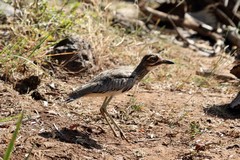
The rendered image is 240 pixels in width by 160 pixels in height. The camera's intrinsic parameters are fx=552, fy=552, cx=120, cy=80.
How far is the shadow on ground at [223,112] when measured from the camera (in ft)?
19.3

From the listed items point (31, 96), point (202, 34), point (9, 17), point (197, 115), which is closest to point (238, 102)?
point (197, 115)

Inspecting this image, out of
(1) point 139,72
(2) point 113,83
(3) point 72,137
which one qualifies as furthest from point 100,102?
(3) point 72,137

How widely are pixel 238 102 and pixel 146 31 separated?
3482 millimetres

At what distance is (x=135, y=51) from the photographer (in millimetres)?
7711

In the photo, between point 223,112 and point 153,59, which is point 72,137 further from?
point 223,112

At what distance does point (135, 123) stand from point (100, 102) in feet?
1.93

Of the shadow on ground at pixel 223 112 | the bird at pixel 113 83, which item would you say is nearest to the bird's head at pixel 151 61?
the bird at pixel 113 83

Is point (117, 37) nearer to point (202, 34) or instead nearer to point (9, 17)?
point (9, 17)

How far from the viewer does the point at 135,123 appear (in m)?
5.55

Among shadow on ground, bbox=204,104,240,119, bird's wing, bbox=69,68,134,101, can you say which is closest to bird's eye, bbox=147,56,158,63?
bird's wing, bbox=69,68,134,101

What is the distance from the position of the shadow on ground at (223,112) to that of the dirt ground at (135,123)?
0.03ft

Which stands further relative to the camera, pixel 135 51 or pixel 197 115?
pixel 135 51

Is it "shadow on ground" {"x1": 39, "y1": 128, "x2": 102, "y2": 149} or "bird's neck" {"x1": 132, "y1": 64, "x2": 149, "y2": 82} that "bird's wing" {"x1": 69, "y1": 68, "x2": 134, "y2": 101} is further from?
"shadow on ground" {"x1": 39, "y1": 128, "x2": 102, "y2": 149}

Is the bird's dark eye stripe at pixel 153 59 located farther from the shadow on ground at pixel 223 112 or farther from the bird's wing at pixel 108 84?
the shadow on ground at pixel 223 112
